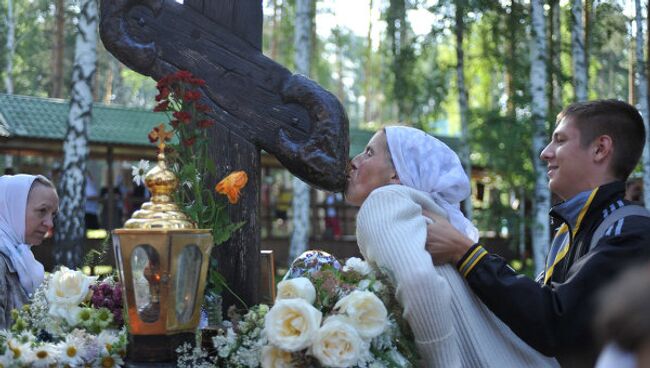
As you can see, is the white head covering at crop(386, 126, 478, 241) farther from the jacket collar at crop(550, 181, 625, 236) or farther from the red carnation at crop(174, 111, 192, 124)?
the red carnation at crop(174, 111, 192, 124)

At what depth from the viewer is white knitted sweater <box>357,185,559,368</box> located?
2637mm

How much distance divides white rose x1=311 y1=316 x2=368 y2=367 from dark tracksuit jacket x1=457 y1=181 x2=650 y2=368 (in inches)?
25.2

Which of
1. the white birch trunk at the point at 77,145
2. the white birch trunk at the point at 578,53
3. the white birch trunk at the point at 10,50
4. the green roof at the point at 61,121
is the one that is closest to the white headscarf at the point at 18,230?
the white birch trunk at the point at 77,145

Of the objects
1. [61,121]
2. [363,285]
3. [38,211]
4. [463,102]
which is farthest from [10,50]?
[363,285]

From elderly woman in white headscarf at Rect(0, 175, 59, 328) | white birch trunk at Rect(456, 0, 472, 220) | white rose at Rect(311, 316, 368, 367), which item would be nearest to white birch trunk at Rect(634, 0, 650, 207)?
white birch trunk at Rect(456, 0, 472, 220)

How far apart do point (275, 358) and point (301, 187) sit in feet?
49.9

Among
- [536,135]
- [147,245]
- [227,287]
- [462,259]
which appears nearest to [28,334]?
[147,245]

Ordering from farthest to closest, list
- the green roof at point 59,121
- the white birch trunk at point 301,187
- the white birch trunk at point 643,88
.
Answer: the green roof at point 59,121 → the white birch trunk at point 301,187 → the white birch trunk at point 643,88

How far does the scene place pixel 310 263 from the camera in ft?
10.4

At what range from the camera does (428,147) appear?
3.03 meters

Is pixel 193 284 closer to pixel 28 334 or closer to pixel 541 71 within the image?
pixel 28 334

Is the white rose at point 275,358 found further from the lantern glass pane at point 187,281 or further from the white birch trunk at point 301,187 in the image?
the white birch trunk at point 301,187

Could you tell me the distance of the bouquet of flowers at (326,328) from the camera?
95.1 inches

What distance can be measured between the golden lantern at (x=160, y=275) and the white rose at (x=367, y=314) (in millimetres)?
474
